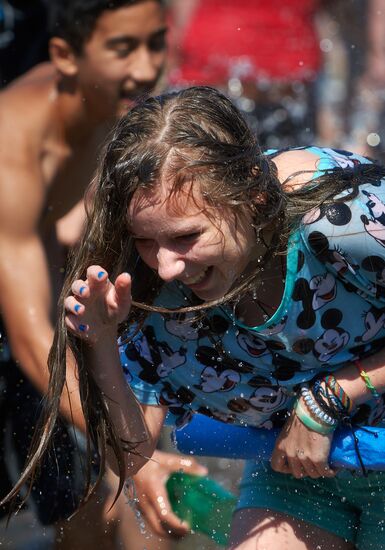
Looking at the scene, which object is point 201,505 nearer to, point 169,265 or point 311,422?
point 311,422

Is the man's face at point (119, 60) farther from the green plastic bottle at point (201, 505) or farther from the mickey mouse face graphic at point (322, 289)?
the mickey mouse face graphic at point (322, 289)

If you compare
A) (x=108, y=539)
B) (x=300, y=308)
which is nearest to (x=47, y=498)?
(x=108, y=539)

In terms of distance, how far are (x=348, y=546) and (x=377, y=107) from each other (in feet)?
14.4

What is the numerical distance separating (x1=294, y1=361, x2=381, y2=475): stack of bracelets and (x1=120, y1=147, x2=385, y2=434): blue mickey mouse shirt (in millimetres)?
51

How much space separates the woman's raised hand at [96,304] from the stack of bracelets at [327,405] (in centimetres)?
49

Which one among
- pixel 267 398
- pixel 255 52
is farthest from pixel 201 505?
pixel 255 52

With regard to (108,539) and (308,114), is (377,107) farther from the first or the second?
(108,539)

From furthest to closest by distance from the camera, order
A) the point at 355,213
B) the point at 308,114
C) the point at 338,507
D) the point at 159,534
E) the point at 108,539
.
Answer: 1. the point at 308,114
2. the point at 108,539
3. the point at 159,534
4. the point at 338,507
5. the point at 355,213

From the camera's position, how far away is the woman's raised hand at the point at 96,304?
2.16 metres

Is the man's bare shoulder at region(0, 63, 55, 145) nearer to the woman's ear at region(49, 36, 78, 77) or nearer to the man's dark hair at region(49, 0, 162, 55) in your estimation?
the woman's ear at region(49, 36, 78, 77)

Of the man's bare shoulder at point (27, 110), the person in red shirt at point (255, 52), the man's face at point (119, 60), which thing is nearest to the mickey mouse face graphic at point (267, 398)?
the man's bare shoulder at point (27, 110)

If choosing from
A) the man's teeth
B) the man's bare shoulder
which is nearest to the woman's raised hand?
the man's teeth

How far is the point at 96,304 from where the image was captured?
7.27ft

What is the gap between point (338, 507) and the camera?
8.83 ft
